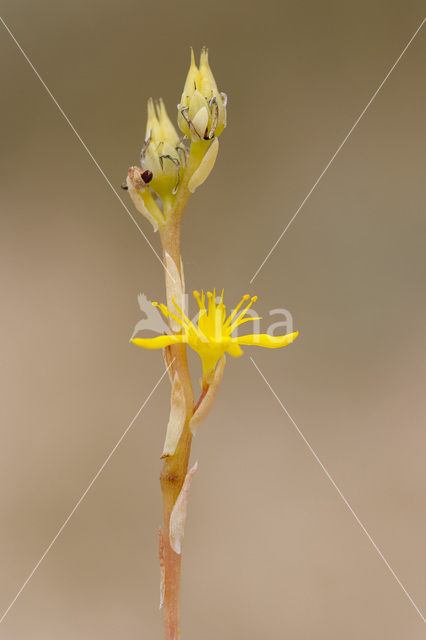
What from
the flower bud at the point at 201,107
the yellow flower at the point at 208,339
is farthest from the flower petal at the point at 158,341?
the flower bud at the point at 201,107

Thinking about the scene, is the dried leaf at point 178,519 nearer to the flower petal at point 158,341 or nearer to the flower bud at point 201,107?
the flower petal at point 158,341

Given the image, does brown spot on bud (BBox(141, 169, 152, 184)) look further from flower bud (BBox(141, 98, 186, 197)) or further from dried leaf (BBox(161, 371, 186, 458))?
dried leaf (BBox(161, 371, 186, 458))

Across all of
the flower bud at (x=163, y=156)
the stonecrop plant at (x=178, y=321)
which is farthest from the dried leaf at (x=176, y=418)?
the flower bud at (x=163, y=156)

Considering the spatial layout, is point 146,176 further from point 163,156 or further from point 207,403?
point 207,403

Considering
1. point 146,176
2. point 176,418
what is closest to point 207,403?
point 176,418

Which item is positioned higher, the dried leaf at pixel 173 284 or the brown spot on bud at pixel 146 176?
the brown spot on bud at pixel 146 176

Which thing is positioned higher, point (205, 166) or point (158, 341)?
point (205, 166)

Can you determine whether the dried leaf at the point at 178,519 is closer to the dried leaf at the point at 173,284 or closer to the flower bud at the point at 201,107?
the dried leaf at the point at 173,284

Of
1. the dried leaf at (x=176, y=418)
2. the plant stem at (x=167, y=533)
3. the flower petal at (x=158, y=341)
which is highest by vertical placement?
the flower petal at (x=158, y=341)
